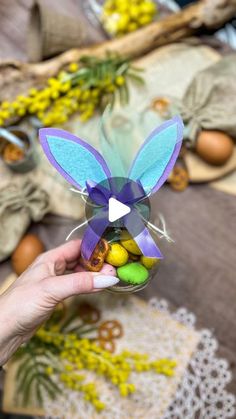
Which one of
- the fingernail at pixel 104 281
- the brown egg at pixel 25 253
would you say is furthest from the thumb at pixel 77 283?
the brown egg at pixel 25 253

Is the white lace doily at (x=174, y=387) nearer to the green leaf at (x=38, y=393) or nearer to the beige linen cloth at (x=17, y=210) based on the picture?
the green leaf at (x=38, y=393)

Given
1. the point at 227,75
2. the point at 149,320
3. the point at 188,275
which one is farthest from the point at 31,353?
the point at 227,75

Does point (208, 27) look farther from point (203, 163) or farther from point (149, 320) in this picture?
point (149, 320)

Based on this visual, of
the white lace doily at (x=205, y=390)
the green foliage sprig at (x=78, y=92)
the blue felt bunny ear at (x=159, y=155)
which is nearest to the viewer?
the blue felt bunny ear at (x=159, y=155)

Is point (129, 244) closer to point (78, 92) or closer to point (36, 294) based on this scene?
point (36, 294)

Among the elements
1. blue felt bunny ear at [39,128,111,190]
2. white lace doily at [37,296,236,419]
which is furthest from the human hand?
white lace doily at [37,296,236,419]

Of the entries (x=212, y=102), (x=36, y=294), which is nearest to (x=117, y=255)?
(x=36, y=294)

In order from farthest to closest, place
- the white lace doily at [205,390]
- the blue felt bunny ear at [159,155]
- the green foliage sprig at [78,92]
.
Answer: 1. the green foliage sprig at [78,92]
2. the white lace doily at [205,390]
3. the blue felt bunny ear at [159,155]
